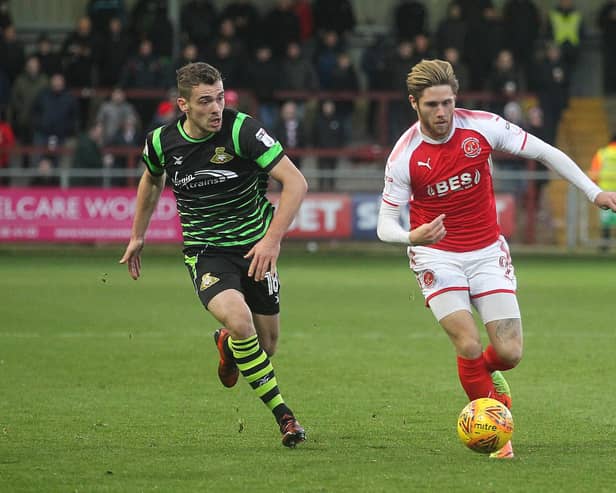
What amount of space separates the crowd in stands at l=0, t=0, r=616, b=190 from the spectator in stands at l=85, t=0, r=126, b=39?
0.09 feet

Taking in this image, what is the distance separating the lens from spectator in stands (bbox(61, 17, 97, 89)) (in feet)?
84.9

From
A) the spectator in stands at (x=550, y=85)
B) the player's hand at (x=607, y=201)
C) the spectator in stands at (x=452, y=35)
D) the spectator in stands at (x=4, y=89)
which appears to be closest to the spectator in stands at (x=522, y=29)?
the spectator in stands at (x=550, y=85)

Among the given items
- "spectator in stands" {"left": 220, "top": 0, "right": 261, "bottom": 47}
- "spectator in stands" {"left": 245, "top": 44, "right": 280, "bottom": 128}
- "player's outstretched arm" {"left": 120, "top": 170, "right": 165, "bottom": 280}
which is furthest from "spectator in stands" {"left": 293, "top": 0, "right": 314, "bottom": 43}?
"player's outstretched arm" {"left": 120, "top": 170, "right": 165, "bottom": 280}

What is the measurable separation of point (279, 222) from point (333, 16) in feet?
67.4

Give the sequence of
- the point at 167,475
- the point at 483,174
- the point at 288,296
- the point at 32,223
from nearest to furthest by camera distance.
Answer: the point at 167,475 → the point at 483,174 → the point at 288,296 → the point at 32,223

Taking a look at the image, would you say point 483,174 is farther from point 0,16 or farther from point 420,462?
point 0,16

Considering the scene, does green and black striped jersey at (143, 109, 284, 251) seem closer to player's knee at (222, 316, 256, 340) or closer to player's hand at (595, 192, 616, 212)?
player's knee at (222, 316, 256, 340)

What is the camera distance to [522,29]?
27078mm

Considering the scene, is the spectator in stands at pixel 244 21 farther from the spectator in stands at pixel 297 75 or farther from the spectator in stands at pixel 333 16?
the spectator in stands at pixel 333 16

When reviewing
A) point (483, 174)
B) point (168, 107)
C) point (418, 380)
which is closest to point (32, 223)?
point (168, 107)

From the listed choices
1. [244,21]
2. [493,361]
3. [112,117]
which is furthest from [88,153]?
[493,361]

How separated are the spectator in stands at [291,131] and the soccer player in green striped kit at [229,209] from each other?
53.5 ft

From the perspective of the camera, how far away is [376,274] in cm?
2041

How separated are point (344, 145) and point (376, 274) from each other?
20.4ft
